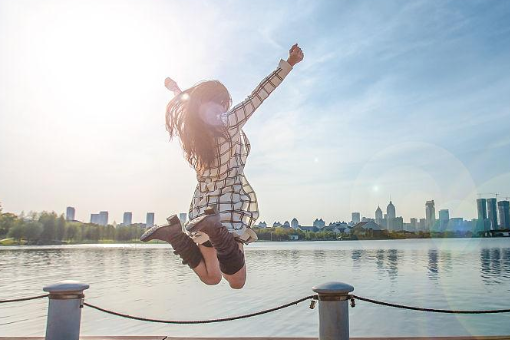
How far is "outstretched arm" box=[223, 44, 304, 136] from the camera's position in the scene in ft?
11.0

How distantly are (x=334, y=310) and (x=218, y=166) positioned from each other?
2.23 meters

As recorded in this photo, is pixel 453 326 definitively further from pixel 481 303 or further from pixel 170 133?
pixel 170 133

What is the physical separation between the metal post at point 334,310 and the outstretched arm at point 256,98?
2250 mm

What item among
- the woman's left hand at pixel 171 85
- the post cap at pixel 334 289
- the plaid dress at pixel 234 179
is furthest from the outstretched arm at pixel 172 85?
the post cap at pixel 334 289

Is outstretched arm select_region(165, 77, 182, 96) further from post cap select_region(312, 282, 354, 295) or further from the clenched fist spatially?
post cap select_region(312, 282, 354, 295)

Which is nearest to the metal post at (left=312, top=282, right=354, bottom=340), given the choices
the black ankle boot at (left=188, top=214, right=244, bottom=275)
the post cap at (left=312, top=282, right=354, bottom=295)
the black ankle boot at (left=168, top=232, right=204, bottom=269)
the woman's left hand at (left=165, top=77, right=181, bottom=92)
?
the post cap at (left=312, top=282, right=354, bottom=295)

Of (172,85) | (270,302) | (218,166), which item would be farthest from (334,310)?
(270,302)

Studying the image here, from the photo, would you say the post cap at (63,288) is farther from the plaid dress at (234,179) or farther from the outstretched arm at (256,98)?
the outstretched arm at (256,98)

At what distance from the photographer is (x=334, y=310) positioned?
180 inches

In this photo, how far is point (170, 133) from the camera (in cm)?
358

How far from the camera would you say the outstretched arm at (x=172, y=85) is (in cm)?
400

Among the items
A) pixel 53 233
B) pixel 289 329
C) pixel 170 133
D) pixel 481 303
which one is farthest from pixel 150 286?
pixel 53 233

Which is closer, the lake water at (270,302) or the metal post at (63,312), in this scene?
the metal post at (63,312)

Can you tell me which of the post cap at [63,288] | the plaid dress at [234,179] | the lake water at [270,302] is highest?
the plaid dress at [234,179]
